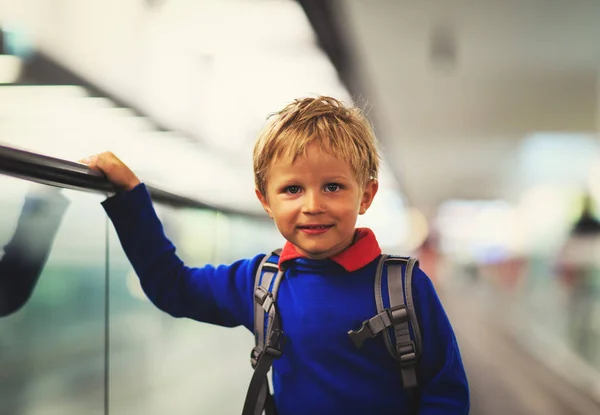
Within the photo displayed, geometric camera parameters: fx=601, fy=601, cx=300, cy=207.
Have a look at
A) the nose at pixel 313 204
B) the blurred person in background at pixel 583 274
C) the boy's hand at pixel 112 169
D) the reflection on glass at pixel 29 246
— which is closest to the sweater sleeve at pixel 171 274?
the boy's hand at pixel 112 169

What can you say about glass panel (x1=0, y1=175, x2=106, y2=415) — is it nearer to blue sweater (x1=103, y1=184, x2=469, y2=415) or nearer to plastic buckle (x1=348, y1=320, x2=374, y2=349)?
blue sweater (x1=103, y1=184, x2=469, y2=415)

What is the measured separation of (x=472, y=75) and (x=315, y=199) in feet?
25.7

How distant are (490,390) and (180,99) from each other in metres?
3.94

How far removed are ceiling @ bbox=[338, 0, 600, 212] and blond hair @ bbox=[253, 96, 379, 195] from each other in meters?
3.78

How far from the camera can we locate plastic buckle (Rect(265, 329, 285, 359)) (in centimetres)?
121

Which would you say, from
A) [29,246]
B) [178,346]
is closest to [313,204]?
[29,246]

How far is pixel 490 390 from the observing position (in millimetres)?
5195

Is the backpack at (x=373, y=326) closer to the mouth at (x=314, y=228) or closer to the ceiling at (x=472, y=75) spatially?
the mouth at (x=314, y=228)

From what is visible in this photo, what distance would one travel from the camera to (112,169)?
1.28 m

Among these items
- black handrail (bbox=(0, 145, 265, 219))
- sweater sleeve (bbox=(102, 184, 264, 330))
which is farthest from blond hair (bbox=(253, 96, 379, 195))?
black handrail (bbox=(0, 145, 265, 219))

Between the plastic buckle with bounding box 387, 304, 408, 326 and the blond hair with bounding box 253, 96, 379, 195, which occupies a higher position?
the blond hair with bounding box 253, 96, 379, 195

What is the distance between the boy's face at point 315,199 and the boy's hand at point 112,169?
33 centimetres

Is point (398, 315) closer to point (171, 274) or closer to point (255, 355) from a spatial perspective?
point (255, 355)

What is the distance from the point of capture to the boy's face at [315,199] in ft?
3.91
